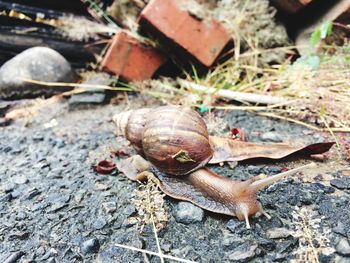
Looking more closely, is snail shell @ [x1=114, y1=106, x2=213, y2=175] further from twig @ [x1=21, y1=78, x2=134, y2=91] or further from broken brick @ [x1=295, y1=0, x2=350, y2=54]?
broken brick @ [x1=295, y1=0, x2=350, y2=54]

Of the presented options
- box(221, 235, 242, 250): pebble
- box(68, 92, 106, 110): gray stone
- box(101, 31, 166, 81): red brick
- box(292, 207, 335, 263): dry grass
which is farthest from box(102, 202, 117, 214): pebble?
box(101, 31, 166, 81): red brick

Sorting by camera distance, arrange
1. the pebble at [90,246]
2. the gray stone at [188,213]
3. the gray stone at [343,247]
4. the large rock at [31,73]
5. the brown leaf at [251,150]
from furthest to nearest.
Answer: the large rock at [31,73] < the brown leaf at [251,150] < the gray stone at [188,213] < the pebble at [90,246] < the gray stone at [343,247]

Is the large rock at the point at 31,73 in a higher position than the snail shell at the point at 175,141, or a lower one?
lower

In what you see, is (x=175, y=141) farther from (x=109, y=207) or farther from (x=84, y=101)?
(x=84, y=101)

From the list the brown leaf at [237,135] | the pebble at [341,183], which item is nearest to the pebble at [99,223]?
the brown leaf at [237,135]

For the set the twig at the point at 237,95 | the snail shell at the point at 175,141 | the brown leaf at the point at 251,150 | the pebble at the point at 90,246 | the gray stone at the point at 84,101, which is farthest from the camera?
the gray stone at the point at 84,101

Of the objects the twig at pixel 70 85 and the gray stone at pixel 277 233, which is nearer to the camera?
the gray stone at pixel 277 233

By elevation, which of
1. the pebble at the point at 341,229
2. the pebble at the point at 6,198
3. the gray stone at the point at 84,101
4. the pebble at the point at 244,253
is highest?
the pebble at the point at 341,229

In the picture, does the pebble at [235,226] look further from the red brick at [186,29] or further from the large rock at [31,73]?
the large rock at [31,73]
